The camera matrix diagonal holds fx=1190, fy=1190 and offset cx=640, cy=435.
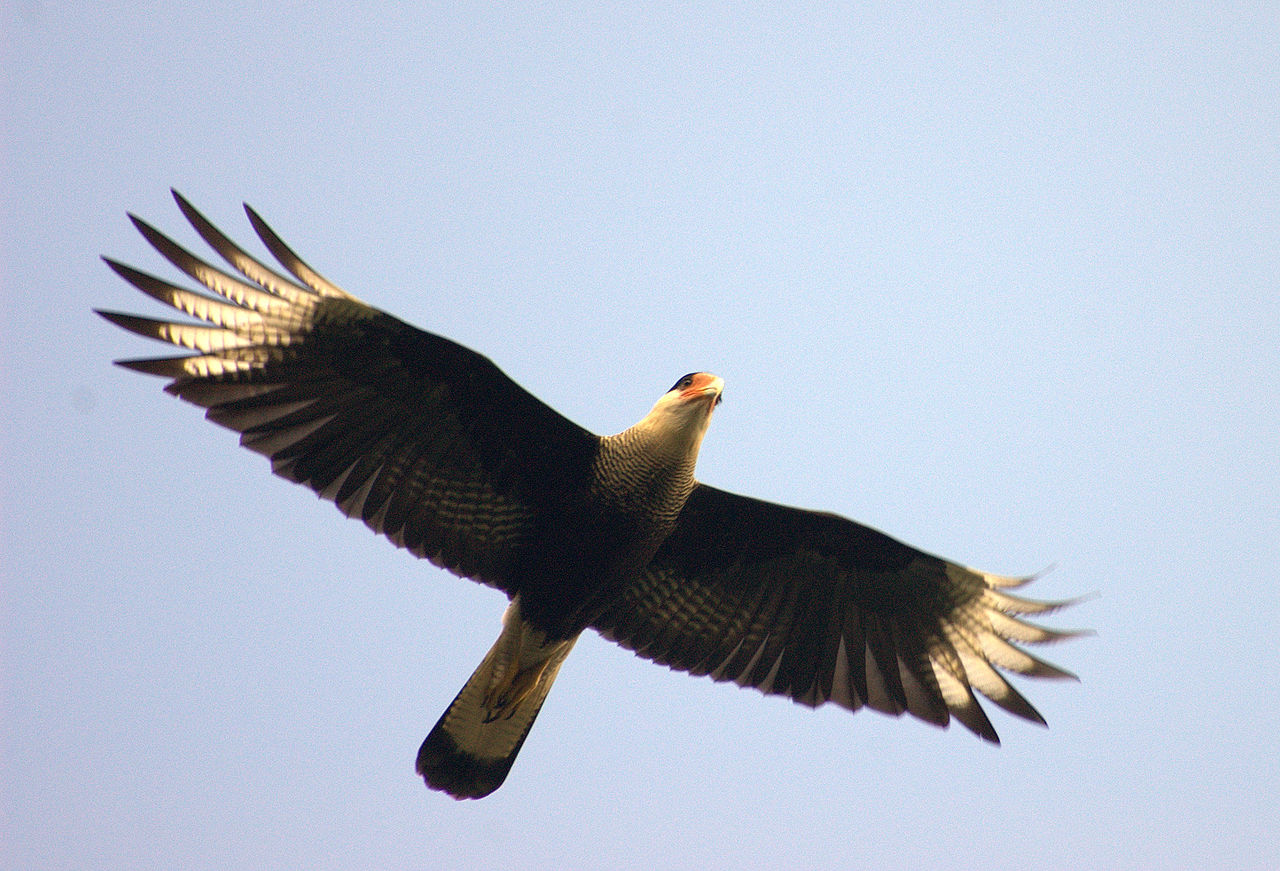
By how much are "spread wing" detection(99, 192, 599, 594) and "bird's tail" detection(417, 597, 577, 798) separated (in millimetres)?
375

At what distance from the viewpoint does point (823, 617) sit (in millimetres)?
5785

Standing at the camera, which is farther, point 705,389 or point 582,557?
point 582,557

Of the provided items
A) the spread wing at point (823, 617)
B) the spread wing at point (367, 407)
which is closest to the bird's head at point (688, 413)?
the spread wing at point (367, 407)

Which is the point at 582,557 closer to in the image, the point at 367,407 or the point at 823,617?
the point at 367,407

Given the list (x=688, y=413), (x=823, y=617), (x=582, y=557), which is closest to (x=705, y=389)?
(x=688, y=413)

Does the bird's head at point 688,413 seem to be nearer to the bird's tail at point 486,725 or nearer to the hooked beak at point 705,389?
the hooked beak at point 705,389

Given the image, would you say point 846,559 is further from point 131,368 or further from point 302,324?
point 131,368

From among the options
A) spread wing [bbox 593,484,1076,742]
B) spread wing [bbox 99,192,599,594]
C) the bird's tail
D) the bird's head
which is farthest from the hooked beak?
the bird's tail

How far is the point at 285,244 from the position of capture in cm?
473

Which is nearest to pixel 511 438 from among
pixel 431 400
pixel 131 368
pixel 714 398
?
pixel 431 400

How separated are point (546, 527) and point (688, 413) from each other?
83 cm

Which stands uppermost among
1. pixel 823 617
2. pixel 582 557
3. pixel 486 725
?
pixel 823 617

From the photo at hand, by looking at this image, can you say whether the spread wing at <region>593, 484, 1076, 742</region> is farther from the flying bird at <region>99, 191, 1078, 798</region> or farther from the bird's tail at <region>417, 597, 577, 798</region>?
the bird's tail at <region>417, 597, 577, 798</region>

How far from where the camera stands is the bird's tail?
5.48 metres
